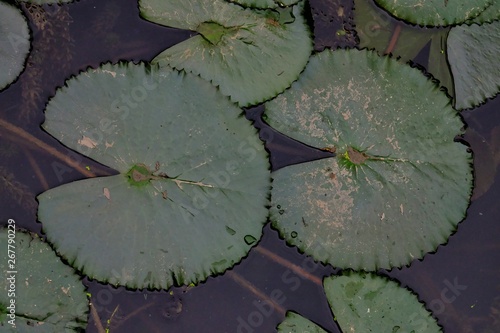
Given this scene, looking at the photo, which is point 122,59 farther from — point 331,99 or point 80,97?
point 331,99

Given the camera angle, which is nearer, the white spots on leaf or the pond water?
the white spots on leaf

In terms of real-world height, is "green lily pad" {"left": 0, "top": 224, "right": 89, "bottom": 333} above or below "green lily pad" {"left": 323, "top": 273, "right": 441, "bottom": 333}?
below

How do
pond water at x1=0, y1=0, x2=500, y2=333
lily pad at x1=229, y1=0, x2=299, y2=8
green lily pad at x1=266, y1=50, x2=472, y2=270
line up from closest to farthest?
lily pad at x1=229, y1=0, x2=299, y2=8 → green lily pad at x1=266, y1=50, x2=472, y2=270 → pond water at x1=0, y1=0, x2=500, y2=333

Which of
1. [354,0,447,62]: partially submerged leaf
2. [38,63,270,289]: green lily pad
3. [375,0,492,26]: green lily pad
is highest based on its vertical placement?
[375,0,492,26]: green lily pad

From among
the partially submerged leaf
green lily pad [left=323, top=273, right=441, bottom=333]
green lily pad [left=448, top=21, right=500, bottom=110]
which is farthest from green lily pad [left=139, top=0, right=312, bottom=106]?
green lily pad [left=323, top=273, right=441, bottom=333]

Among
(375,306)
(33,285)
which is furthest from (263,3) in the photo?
(33,285)

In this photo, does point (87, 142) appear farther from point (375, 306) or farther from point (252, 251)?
point (375, 306)

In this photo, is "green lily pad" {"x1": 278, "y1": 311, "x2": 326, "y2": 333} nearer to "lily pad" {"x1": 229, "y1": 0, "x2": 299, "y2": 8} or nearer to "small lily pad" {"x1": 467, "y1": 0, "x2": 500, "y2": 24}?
"lily pad" {"x1": 229, "y1": 0, "x2": 299, "y2": 8}

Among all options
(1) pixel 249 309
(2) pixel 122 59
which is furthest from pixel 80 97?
(1) pixel 249 309
